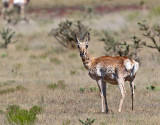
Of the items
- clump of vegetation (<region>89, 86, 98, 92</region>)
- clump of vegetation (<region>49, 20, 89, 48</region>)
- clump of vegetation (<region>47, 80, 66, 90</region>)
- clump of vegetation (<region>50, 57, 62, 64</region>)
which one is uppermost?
clump of vegetation (<region>49, 20, 89, 48</region>)

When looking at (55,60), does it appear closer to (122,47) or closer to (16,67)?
(16,67)

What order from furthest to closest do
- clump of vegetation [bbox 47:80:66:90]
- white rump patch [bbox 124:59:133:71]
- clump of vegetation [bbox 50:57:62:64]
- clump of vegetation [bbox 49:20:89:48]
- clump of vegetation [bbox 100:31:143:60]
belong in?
clump of vegetation [bbox 49:20:89:48], clump of vegetation [bbox 50:57:62:64], clump of vegetation [bbox 100:31:143:60], clump of vegetation [bbox 47:80:66:90], white rump patch [bbox 124:59:133:71]

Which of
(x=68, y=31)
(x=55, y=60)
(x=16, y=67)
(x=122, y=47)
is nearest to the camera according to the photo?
(x=122, y=47)

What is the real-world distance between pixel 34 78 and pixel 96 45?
8721 mm

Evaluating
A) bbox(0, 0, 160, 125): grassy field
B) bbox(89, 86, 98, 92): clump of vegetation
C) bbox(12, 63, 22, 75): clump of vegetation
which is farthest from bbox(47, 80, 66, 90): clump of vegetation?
bbox(12, 63, 22, 75): clump of vegetation

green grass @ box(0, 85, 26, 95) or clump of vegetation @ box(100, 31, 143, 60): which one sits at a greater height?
clump of vegetation @ box(100, 31, 143, 60)

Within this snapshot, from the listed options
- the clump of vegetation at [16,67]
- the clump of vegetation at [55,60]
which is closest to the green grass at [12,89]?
the clump of vegetation at [16,67]

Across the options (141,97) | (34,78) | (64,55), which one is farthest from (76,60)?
(141,97)

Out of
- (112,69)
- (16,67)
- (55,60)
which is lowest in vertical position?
(112,69)

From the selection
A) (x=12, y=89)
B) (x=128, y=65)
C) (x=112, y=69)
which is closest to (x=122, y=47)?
(x=12, y=89)

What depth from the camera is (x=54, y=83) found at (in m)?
14.0

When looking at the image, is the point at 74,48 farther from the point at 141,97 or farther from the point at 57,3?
the point at 57,3

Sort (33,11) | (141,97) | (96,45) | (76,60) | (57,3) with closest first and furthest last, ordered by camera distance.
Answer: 1. (141,97)
2. (76,60)
3. (96,45)
4. (33,11)
5. (57,3)

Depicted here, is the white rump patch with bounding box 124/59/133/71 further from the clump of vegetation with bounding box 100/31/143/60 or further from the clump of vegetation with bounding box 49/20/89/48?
the clump of vegetation with bounding box 49/20/89/48
